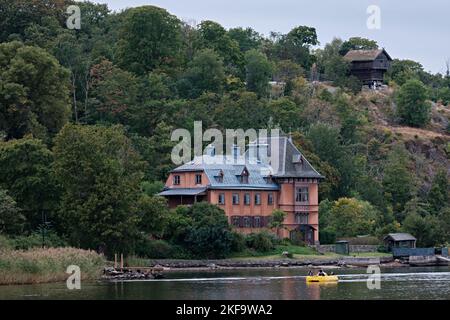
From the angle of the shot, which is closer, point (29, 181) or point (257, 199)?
point (29, 181)

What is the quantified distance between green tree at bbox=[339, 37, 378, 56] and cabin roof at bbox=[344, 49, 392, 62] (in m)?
8.16

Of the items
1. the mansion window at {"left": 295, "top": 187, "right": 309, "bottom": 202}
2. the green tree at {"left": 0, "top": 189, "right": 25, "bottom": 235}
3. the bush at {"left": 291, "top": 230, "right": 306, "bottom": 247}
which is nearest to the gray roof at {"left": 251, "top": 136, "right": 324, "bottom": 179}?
the mansion window at {"left": 295, "top": 187, "right": 309, "bottom": 202}

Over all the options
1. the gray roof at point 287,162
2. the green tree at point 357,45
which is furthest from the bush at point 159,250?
the green tree at point 357,45

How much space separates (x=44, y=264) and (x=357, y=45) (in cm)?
10773

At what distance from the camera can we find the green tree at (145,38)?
11625cm

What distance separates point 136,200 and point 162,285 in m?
15.9

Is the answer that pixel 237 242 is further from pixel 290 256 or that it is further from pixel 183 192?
pixel 183 192

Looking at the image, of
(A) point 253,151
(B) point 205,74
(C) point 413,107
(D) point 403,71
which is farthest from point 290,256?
(D) point 403,71

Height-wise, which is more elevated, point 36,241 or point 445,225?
point 36,241

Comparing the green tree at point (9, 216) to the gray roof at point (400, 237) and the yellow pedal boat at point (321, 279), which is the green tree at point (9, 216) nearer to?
the yellow pedal boat at point (321, 279)

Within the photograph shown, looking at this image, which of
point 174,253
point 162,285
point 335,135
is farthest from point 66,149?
point 335,135

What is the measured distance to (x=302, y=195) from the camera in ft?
313

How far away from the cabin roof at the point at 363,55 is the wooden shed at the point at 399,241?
5670 cm

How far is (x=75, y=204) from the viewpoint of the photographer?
75.1 metres
